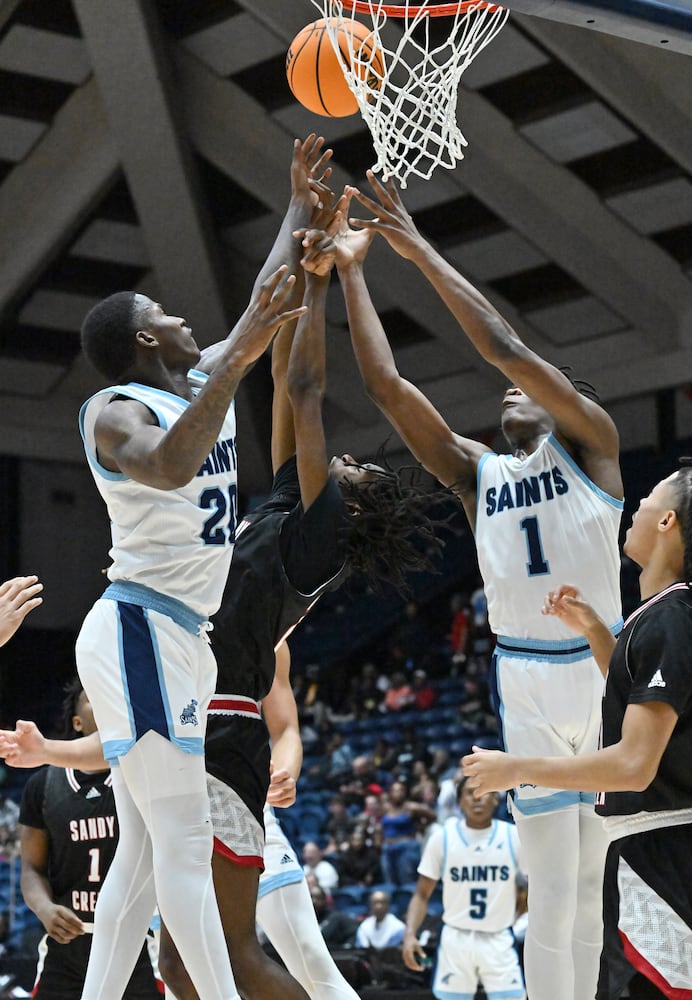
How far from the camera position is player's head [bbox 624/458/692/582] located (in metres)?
3.59

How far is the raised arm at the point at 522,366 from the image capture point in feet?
14.8

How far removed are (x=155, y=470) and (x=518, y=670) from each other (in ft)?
5.13

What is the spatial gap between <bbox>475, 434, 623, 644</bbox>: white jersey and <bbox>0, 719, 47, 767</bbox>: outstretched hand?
5.08ft

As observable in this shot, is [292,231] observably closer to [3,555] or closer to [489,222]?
[489,222]

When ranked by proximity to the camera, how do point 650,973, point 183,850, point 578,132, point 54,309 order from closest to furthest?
point 650,973
point 183,850
point 578,132
point 54,309

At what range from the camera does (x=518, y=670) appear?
4.49 metres

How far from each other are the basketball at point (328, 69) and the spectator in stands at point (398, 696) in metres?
13.1

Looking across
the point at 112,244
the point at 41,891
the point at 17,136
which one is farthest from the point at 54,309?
the point at 41,891

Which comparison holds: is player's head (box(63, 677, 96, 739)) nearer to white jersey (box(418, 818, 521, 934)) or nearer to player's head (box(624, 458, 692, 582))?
player's head (box(624, 458, 692, 582))

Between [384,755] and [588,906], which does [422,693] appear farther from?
[588,906]

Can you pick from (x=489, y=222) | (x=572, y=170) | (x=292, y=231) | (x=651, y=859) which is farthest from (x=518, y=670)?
(x=489, y=222)

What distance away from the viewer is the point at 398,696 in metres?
18.2

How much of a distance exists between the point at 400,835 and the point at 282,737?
9377 millimetres

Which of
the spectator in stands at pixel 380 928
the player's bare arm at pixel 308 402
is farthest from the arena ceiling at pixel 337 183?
the player's bare arm at pixel 308 402
